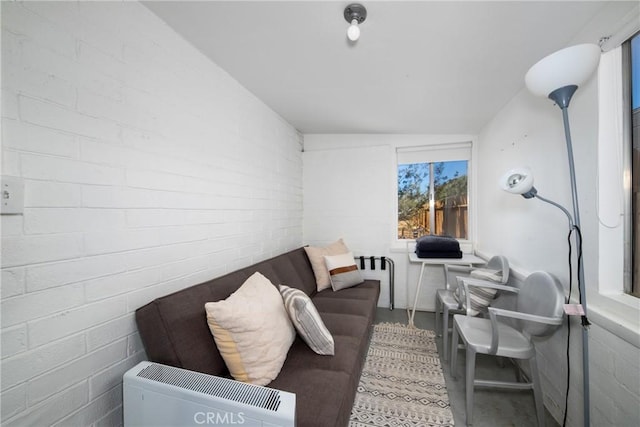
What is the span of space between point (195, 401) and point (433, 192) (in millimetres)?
3175

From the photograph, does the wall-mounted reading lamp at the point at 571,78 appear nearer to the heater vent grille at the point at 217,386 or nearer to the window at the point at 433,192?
the heater vent grille at the point at 217,386

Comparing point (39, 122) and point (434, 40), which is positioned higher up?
point (434, 40)

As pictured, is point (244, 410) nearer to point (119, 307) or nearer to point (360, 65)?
point (119, 307)

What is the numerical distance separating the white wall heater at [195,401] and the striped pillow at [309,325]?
0.47 metres

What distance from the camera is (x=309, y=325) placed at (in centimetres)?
137

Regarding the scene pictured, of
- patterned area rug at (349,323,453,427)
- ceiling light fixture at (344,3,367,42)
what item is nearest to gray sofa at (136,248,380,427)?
patterned area rug at (349,323,453,427)

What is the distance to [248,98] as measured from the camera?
2141mm

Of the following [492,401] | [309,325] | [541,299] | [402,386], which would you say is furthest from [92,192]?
[492,401]

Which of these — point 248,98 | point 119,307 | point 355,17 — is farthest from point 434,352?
point 248,98

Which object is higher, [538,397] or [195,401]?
[195,401]

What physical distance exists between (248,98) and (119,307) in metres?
1.80

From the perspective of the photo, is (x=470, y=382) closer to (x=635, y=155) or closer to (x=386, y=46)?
(x=635, y=155)

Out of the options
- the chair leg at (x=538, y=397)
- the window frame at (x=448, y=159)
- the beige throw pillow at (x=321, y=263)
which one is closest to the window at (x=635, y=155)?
the chair leg at (x=538, y=397)

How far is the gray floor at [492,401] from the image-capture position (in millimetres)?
1453
